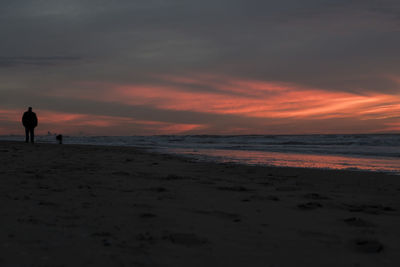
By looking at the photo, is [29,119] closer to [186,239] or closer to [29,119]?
[29,119]

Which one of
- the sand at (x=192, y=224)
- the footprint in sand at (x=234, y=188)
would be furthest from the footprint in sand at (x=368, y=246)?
the footprint in sand at (x=234, y=188)

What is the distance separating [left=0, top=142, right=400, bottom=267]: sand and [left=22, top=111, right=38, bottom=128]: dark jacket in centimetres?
1598

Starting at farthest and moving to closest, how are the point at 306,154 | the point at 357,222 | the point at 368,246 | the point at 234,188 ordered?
the point at 306,154, the point at 234,188, the point at 357,222, the point at 368,246

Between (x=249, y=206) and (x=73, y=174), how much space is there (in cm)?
349

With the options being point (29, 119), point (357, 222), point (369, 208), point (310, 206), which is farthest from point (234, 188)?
point (29, 119)

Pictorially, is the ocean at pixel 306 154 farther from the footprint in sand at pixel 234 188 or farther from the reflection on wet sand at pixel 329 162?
the footprint in sand at pixel 234 188

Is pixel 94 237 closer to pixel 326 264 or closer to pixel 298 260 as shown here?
pixel 298 260

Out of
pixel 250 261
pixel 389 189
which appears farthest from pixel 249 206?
pixel 389 189

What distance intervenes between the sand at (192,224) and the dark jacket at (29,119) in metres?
16.0

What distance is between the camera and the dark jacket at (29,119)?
1958cm

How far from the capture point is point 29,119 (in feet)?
64.5

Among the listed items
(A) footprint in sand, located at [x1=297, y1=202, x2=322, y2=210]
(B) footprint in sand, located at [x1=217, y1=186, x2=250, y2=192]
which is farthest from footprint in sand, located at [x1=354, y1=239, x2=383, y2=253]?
(B) footprint in sand, located at [x1=217, y1=186, x2=250, y2=192]

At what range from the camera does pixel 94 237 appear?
8.16 feet

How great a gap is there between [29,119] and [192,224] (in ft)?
63.8
